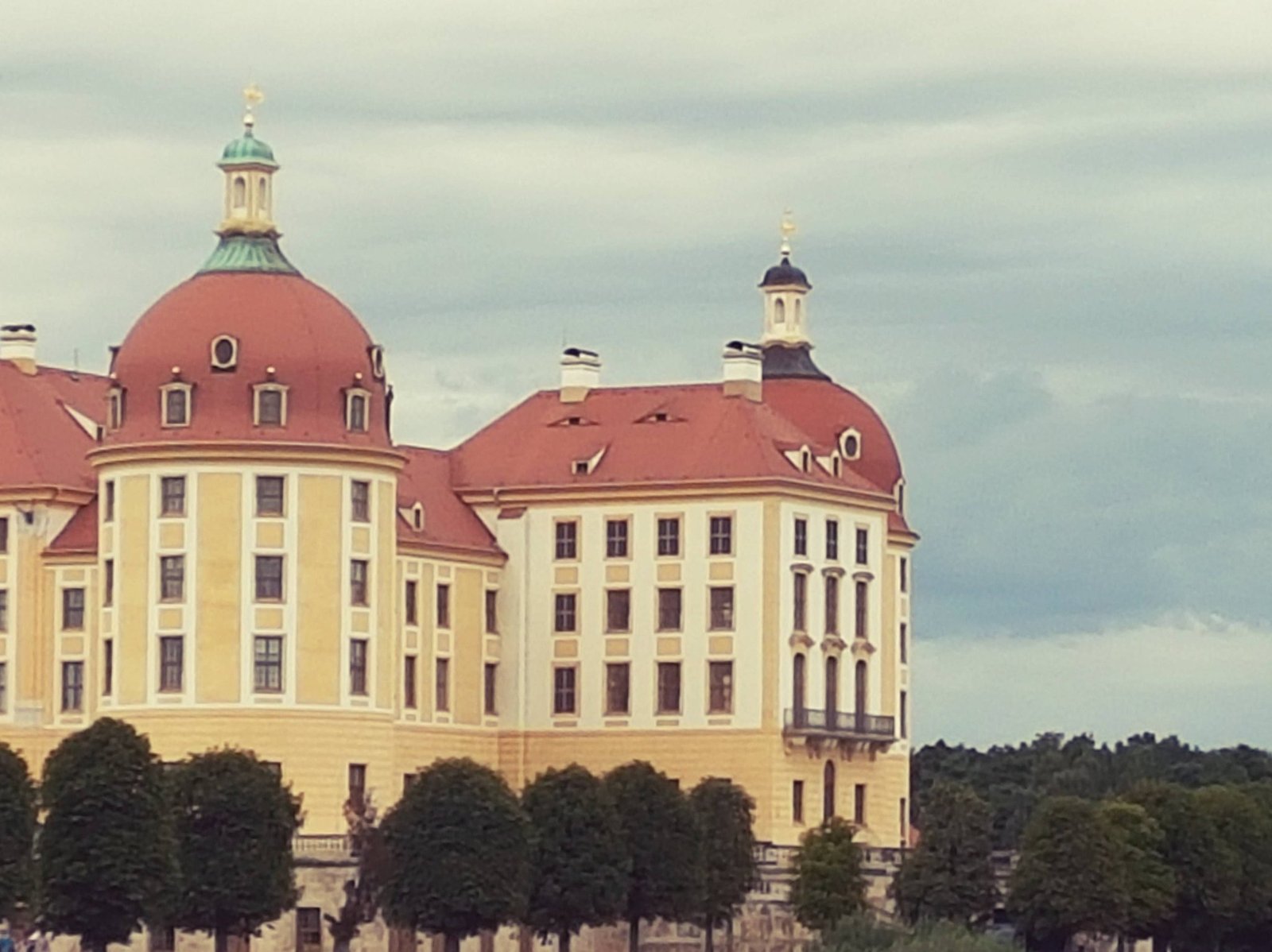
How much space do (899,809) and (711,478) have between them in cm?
1412

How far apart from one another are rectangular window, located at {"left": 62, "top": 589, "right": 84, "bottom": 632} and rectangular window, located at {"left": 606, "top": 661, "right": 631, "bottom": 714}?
15458 mm

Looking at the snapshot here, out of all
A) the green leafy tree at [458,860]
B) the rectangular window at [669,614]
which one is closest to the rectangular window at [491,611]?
the rectangular window at [669,614]

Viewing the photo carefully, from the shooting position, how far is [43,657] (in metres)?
136

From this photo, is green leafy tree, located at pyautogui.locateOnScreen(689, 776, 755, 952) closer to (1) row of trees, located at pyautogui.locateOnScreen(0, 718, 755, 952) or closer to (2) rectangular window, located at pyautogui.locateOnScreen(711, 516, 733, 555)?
(1) row of trees, located at pyautogui.locateOnScreen(0, 718, 755, 952)

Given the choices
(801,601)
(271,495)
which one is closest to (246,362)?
(271,495)

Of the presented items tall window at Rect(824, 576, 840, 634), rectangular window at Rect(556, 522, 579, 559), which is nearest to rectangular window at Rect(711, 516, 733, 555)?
tall window at Rect(824, 576, 840, 634)

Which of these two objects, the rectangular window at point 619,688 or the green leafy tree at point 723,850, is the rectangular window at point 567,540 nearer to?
the rectangular window at point 619,688

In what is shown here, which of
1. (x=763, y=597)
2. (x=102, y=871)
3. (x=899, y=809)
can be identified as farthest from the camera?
(x=899, y=809)

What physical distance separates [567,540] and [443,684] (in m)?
5.63

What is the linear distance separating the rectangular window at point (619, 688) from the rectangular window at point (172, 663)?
1499 centimetres

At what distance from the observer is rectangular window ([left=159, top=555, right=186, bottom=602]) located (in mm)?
130250

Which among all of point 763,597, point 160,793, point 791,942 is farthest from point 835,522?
point 160,793

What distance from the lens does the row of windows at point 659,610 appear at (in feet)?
454

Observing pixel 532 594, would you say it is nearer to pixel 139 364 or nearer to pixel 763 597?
pixel 763 597
